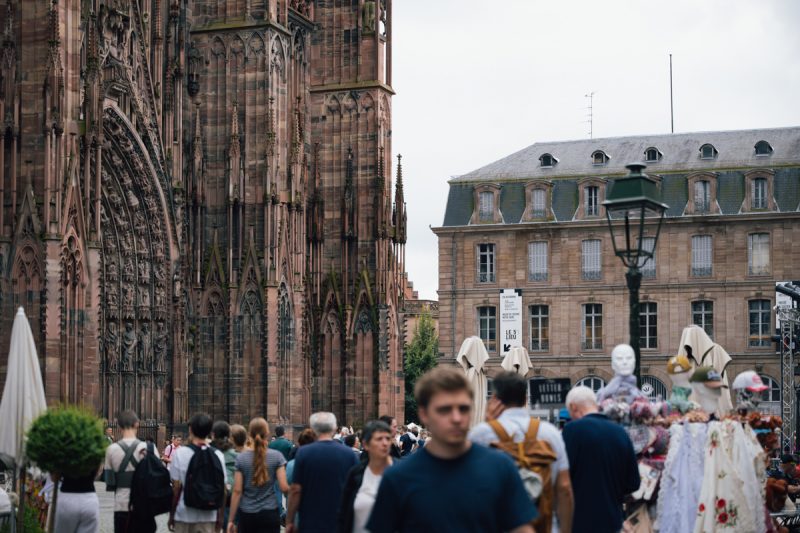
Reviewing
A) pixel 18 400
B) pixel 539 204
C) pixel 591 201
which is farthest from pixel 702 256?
pixel 18 400

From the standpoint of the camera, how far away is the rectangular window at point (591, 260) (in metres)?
60.5

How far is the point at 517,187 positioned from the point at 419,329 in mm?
12872

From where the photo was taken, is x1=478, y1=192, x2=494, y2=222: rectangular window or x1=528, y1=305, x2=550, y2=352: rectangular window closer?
x1=528, y1=305, x2=550, y2=352: rectangular window

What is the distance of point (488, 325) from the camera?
201ft

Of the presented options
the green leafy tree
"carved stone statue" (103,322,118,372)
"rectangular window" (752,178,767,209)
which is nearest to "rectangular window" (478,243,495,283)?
the green leafy tree

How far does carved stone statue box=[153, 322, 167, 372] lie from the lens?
3341 centimetres

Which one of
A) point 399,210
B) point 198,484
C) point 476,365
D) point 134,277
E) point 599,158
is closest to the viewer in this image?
point 198,484

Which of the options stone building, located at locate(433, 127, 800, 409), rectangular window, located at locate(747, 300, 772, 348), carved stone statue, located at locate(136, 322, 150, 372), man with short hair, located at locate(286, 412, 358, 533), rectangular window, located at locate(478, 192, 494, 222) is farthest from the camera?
rectangular window, located at locate(478, 192, 494, 222)

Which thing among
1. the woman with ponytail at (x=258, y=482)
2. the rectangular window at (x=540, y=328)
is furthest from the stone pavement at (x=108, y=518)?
the rectangular window at (x=540, y=328)

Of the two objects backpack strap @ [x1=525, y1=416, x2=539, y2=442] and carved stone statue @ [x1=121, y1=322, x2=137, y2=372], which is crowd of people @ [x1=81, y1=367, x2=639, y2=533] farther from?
carved stone statue @ [x1=121, y1=322, x2=137, y2=372]

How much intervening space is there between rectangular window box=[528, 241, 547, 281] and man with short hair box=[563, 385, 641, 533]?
1997 inches

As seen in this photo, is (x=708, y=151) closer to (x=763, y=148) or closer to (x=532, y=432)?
(x=763, y=148)

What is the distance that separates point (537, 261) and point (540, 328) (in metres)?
2.63

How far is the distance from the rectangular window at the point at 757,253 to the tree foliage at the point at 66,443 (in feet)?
158
